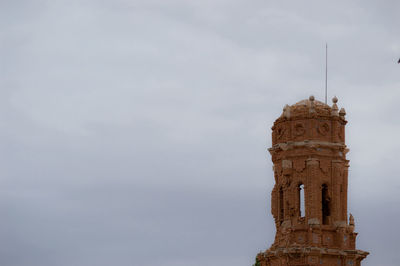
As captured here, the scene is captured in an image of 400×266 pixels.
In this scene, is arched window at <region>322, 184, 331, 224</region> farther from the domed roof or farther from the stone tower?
the domed roof

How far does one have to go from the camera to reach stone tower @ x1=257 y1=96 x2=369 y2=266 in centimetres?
7125

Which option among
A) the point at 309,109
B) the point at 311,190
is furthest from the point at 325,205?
the point at 309,109

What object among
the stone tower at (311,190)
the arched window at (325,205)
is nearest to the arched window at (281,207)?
the stone tower at (311,190)

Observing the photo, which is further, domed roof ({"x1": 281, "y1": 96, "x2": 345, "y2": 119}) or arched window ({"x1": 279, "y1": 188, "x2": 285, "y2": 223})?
arched window ({"x1": 279, "y1": 188, "x2": 285, "y2": 223})

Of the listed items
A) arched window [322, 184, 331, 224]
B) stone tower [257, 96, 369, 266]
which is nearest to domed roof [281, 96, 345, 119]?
stone tower [257, 96, 369, 266]

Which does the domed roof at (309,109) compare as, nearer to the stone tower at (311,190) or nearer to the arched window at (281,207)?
the stone tower at (311,190)

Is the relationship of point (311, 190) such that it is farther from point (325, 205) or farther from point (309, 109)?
point (309, 109)

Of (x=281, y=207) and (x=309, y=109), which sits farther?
(x=281, y=207)

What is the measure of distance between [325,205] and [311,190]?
206 centimetres

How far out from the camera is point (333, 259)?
2805 inches

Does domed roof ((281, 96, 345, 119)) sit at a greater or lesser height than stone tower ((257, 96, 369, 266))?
greater

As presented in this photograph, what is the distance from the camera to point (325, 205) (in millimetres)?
73188

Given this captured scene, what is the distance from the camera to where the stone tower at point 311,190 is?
71250mm

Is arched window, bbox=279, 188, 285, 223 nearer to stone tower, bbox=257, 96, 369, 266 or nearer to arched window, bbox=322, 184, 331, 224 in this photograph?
stone tower, bbox=257, 96, 369, 266
